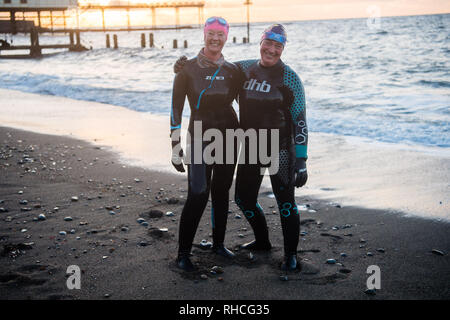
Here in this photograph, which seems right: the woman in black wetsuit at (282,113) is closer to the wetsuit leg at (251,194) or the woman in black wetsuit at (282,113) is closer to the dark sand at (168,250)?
the wetsuit leg at (251,194)

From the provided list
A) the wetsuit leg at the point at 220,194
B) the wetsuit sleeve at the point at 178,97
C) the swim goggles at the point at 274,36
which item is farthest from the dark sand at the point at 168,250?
the swim goggles at the point at 274,36

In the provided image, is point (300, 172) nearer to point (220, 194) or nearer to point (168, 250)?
point (220, 194)

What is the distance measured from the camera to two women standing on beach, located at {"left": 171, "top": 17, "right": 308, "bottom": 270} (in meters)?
4.07

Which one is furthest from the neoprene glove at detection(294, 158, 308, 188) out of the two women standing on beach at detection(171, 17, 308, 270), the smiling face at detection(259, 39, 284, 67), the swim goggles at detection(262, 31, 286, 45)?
the swim goggles at detection(262, 31, 286, 45)

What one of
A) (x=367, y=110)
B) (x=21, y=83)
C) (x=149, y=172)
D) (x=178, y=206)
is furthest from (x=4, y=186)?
(x=21, y=83)

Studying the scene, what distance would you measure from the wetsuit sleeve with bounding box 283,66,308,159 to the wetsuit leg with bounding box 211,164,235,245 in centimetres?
68

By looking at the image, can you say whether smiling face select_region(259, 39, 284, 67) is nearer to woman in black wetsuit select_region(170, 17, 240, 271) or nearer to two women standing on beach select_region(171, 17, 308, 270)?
two women standing on beach select_region(171, 17, 308, 270)

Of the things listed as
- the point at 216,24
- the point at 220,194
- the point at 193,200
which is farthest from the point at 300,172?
the point at 216,24

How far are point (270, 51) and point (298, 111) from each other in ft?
2.05

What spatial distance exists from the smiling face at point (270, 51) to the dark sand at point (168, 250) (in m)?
1.97

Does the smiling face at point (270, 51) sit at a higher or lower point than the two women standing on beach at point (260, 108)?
higher

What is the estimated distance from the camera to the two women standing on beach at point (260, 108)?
160 inches

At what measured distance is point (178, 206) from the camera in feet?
19.2

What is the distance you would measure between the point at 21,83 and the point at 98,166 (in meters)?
16.7
